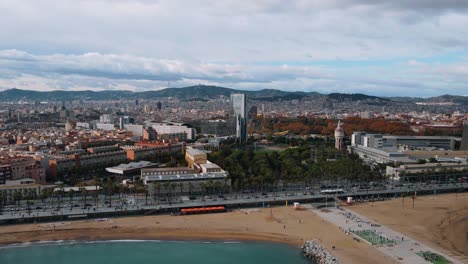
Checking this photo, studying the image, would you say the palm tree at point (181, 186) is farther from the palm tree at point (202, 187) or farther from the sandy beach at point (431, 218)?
the sandy beach at point (431, 218)

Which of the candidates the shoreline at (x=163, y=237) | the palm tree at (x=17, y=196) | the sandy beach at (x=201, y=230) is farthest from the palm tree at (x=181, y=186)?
the palm tree at (x=17, y=196)

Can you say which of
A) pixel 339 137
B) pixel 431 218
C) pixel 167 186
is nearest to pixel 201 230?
pixel 167 186

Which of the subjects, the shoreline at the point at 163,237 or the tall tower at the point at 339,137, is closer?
the shoreline at the point at 163,237

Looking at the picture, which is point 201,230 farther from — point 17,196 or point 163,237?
point 17,196

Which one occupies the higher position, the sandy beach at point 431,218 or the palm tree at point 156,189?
the palm tree at point 156,189

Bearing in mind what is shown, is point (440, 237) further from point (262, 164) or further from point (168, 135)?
point (168, 135)

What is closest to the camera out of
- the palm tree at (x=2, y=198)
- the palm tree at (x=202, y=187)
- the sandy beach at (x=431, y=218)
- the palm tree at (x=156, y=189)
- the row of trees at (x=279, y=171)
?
the sandy beach at (x=431, y=218)

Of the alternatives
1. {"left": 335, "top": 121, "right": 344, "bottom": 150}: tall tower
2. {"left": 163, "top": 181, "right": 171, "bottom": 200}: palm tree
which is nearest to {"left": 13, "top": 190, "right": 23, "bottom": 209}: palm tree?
{"left": 163, "top": 181, "right": 171, "bottom": 200}: palm tree
